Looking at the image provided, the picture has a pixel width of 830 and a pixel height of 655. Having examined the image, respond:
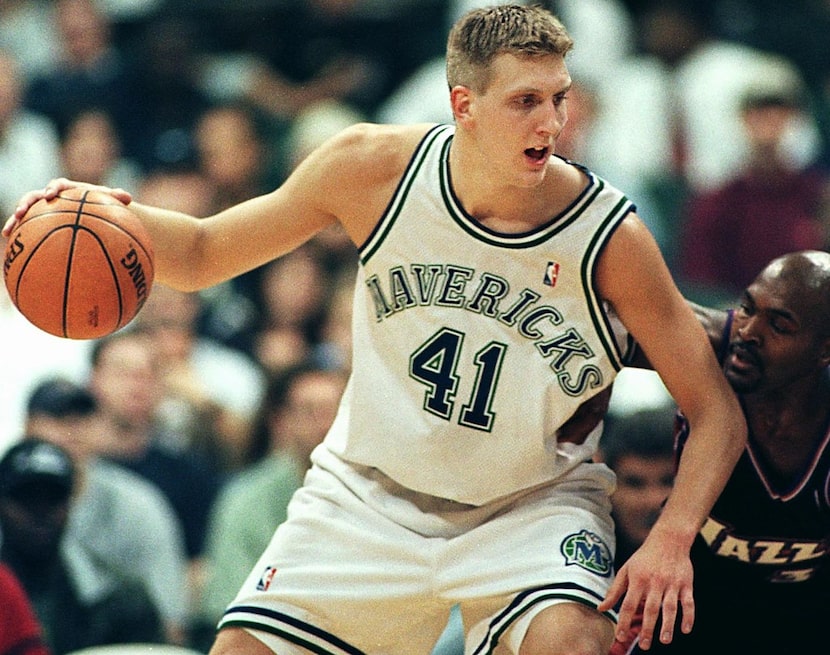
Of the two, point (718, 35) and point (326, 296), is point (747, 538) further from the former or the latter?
point (718, 35)

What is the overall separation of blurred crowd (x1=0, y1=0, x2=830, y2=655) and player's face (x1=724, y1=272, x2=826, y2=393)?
4.13 ft

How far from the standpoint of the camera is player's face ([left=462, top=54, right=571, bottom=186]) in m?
4.12

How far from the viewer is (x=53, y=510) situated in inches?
241

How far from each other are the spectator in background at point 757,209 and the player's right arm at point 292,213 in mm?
4718

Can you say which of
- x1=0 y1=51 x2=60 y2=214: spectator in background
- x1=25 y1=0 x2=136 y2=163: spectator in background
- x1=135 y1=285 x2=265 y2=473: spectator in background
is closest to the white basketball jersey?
x1=135 y1=285 x2=265 y2=473: spectator in background

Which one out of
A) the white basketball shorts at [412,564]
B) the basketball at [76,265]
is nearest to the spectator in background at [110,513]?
the white basketball shorts at [412,564]

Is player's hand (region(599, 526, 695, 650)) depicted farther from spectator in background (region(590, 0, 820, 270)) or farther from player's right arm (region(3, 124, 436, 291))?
spectator in background (region(590, 0, 820, 270))

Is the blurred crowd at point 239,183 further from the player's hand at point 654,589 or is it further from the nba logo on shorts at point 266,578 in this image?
the nba logo on shorts at point 266,578

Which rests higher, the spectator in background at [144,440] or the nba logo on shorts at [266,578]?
the nba logo on shorts at [266,578]

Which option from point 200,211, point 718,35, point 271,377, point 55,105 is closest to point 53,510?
point 271,377

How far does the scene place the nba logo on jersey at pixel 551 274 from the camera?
4293 mm

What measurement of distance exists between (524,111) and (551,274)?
0.47m

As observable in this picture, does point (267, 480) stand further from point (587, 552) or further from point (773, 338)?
point (773, 338)

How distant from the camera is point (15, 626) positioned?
5.18 m
